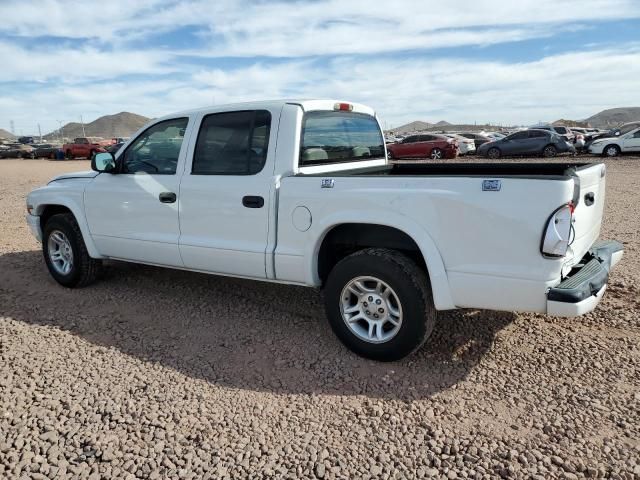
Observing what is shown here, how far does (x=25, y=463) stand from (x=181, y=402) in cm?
90

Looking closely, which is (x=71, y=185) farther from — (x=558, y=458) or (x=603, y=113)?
(x=603, y=113)

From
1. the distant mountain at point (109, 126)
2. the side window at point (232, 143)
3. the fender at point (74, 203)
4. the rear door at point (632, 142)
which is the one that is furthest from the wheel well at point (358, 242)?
the distant mountain at point (109, 126)

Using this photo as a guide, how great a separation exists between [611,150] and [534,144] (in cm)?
345

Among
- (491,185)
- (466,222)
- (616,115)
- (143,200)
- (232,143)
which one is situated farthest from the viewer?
(616,115)

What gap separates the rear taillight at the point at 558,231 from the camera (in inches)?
120

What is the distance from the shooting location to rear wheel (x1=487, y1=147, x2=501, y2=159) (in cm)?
2643

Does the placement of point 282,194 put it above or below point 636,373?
above

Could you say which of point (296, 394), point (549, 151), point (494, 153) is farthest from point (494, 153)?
point (296, 394)

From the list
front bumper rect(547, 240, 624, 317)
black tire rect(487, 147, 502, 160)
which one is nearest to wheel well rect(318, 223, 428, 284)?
front bumper rect(547, 240, 624, 317)

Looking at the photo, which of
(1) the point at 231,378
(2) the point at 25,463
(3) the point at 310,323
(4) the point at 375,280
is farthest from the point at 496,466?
(2) the point at 25,463

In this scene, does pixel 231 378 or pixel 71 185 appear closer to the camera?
pixel 231 378

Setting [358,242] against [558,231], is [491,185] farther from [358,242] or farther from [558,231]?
[358,242]

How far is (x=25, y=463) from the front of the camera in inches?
112

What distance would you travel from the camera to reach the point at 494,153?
26.7 meters
